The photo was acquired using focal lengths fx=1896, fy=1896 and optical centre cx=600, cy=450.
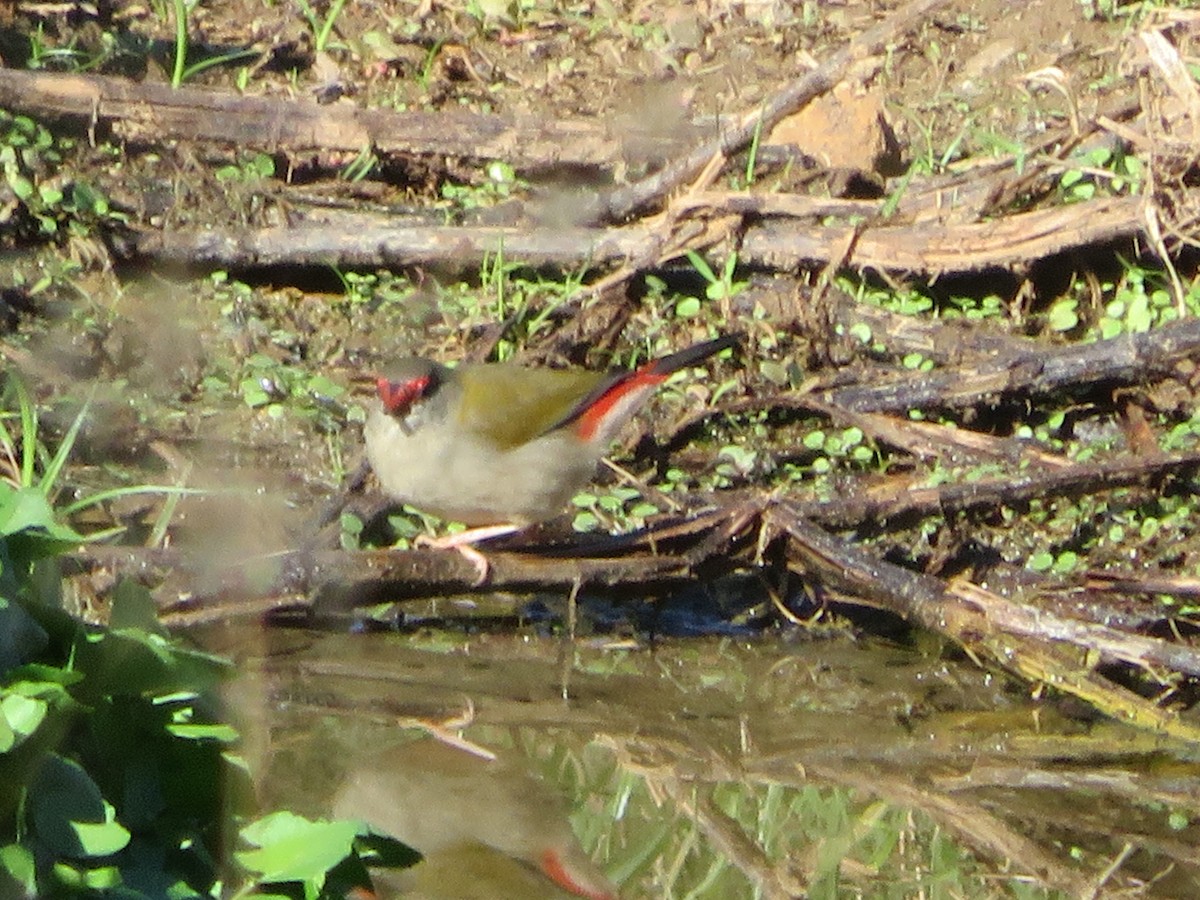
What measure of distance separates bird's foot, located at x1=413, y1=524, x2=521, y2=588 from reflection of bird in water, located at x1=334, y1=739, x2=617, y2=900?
56cm

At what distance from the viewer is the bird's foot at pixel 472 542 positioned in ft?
16.5

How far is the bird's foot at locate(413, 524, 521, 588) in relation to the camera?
198 inches

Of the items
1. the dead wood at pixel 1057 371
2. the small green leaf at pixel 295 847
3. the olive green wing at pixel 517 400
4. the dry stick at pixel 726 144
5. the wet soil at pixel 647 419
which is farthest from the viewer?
the dry stick at pixel 726 144

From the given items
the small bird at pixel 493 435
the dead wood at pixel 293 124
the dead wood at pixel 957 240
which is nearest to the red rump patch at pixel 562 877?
the small bird at pixel 493 435

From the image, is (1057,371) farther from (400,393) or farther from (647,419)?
(400,393)

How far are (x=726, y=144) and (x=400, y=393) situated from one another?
1936 millimetres

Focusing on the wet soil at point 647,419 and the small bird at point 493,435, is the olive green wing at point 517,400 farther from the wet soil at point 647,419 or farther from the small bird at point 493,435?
the wet soil at point 647,419

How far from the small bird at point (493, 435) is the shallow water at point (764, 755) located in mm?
398

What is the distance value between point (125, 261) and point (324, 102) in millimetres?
1377

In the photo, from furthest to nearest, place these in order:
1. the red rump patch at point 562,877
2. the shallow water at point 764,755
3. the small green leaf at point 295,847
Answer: the shallow water at point 764,755, the red rump patch at point 562,877, the small green leaf at point 295,847

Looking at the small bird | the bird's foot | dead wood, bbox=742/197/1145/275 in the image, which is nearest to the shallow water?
the bird's foot

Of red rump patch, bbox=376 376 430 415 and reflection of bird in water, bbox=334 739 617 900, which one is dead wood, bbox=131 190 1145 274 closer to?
red rump patch, bbox=376 376 430 415

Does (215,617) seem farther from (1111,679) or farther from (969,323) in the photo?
(969,323)

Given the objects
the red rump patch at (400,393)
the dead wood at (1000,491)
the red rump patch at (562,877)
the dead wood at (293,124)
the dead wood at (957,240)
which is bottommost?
the red rump patch at (562,877)
